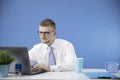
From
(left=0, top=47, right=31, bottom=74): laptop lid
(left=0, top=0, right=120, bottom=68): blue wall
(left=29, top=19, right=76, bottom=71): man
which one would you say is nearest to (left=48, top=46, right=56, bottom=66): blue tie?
(left=29, top=19, right=76, bottom=71): man

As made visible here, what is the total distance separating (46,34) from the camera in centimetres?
307

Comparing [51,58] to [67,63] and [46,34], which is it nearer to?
[46,34]

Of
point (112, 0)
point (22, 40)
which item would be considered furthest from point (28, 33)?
point (112, 0)

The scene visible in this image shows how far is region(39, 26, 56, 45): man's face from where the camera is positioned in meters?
3.05

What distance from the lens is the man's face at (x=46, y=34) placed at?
10.00 feet

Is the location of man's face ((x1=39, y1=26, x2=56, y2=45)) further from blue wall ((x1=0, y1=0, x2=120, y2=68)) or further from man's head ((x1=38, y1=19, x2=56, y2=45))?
blue wall ((x1=0, y1=0, x2=120, y2=68))

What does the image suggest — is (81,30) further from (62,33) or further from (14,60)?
(14,60)

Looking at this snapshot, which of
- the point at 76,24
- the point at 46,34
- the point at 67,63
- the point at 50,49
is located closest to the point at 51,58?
the point at 50,49

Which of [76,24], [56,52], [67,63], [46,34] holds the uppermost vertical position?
[76,24]

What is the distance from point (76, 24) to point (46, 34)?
137 centimetres

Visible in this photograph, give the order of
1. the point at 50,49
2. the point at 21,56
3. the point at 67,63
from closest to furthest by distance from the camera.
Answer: the point at 21,56, the point at 67,63, the point at 50,49

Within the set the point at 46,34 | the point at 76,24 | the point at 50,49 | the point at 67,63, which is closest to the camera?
the point at 67,63

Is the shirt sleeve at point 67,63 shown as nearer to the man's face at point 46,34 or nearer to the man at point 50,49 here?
the man at point 50,49

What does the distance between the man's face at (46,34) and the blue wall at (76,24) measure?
1.19 m
